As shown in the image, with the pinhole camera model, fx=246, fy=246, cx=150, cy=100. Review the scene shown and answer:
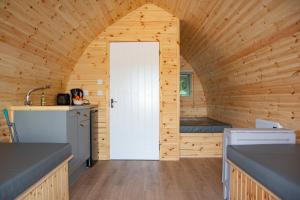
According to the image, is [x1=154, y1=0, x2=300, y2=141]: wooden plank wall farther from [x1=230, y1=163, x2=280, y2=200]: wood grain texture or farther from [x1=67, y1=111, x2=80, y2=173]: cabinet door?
[x1=67, y1=111, x2=80, y2=173]: cabinet door

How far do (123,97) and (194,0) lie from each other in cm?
189

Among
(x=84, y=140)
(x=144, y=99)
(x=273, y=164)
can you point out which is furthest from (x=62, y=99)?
(x=273, y=164)

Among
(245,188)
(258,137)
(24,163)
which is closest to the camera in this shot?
(24,163)

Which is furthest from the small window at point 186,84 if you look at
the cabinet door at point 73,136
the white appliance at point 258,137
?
the white appliance at point 258,137

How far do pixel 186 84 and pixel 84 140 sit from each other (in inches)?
137

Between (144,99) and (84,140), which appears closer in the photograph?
(84,140)

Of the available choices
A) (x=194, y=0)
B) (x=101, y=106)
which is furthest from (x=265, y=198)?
(x=101, y=106)

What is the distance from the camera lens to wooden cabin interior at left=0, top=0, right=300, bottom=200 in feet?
6.46

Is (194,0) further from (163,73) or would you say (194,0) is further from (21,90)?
(21,90)

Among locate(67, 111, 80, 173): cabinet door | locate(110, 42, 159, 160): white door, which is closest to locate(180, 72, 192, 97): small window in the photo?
locate(110, 42, 159, 160): white door

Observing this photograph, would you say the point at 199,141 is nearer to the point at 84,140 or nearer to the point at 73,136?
the point at 84,140

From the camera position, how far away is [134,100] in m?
4.17

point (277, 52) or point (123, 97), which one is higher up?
point (277, 52)

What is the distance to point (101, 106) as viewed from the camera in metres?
4.20
